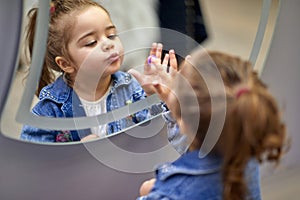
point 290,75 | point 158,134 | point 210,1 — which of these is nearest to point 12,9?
point 158,134

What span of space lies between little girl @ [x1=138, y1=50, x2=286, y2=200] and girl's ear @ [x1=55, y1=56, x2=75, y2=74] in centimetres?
34

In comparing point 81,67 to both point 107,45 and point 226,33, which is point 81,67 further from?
point 226,33

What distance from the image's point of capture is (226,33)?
67.6 inches

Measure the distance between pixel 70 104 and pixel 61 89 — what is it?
4cm

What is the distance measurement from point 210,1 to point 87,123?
2.79 ft

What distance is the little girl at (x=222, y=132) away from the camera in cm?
79

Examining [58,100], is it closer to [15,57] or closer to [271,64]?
[15,57]

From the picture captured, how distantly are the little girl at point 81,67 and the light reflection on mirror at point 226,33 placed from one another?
0.07 m

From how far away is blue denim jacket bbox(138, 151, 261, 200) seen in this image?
0.85 metres

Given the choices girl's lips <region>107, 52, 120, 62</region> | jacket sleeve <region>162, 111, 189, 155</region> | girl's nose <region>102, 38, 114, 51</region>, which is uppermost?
girl's nose <region>102, 38, 114, 51</region>

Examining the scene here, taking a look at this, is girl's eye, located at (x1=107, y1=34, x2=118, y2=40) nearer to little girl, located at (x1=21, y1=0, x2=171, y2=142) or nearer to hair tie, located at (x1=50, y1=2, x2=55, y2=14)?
little girl, located at (x1=21, y1=0, x2=171, y2=142)

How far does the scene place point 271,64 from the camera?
132 centimetres

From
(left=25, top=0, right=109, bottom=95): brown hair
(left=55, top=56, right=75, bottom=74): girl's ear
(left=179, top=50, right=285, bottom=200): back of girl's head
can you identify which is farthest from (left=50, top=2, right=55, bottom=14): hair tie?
(left=179, top=50, right=285, bottom=200): back of girl's head

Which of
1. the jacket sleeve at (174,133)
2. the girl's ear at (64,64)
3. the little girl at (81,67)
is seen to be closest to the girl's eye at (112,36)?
the little girl at (81,67)
